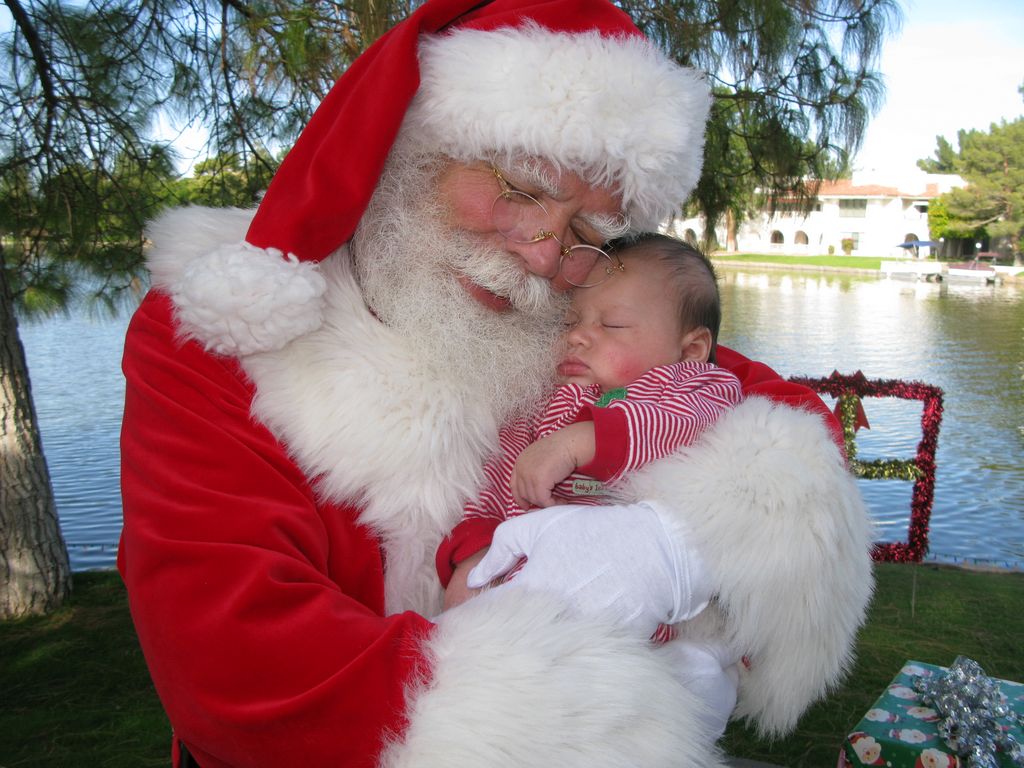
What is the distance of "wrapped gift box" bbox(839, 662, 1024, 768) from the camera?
7.45ft

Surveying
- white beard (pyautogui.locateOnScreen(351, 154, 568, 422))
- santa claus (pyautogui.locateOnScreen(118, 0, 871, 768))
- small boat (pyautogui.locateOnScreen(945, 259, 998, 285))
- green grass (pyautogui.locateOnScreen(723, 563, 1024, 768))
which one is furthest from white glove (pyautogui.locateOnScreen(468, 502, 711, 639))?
small boat (pyautogui.locateOnScreen(945, 259, 998, 285))

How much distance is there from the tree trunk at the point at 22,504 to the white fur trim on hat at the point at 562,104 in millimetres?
3092

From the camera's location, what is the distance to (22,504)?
395 centimetres

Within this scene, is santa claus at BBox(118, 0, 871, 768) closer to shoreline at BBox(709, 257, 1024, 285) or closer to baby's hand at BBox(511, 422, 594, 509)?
baby's hand at BBox(511, 422, 594, 509)

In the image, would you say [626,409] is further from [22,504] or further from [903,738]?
[22,504]

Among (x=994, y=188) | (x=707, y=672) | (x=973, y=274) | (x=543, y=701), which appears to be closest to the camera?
(x=543, y=701)

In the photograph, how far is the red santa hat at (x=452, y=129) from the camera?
1.35 meters

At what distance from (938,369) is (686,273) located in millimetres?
9330

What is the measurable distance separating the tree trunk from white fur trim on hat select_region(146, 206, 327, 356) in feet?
9.80

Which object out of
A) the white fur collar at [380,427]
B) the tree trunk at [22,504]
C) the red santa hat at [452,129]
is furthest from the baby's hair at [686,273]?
the tree trunk at [22,504]

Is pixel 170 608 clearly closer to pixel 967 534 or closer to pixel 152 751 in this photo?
pixel 152 751

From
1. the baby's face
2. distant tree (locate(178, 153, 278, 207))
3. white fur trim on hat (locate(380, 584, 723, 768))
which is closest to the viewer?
white fur trim on hat (locate(380, 584, 723, 768))

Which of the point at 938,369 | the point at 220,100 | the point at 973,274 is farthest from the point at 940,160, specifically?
the point at 220,100

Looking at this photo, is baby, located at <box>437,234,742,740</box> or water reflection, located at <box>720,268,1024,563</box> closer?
baby, located at <box>437,234,742,740</box>
